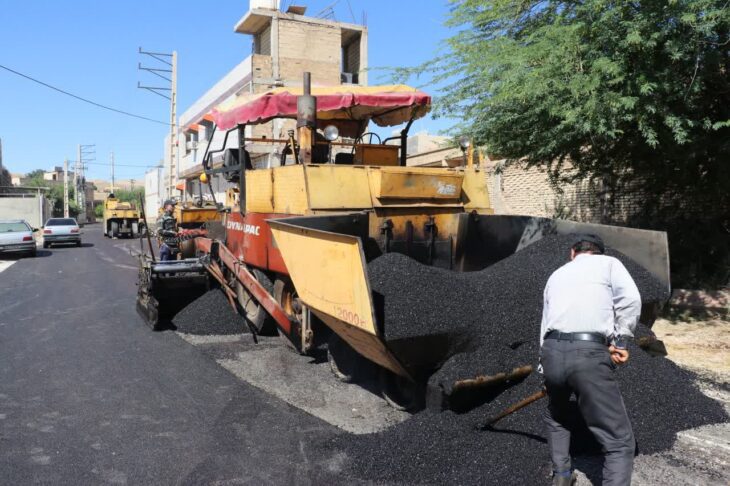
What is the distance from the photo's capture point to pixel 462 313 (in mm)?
4258

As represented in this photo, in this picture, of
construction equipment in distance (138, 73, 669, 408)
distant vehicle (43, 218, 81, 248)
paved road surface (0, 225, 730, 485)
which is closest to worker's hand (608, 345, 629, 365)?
paved road surface (0, 225, 730, 485)

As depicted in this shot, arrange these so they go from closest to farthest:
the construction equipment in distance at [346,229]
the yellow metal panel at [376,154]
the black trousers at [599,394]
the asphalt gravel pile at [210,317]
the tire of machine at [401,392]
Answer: the black trousers at [599,394] → the construction equipment in distance at [346,229] → the tire of machine at [401,392] → the yellow metal panel at [376,154] → the asphalt gravel pile at [210,317]

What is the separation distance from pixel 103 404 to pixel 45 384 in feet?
3.05

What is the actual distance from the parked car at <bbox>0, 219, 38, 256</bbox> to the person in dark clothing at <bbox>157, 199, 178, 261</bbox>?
11092 millimetres

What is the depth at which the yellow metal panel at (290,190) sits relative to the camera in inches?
218

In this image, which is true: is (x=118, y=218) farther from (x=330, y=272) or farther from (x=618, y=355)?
(x=618, y=355)

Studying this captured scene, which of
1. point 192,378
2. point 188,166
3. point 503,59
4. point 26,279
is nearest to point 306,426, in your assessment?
point 192,378

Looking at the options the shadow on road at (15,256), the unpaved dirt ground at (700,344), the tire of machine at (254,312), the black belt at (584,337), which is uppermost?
the black belt at (584,337)

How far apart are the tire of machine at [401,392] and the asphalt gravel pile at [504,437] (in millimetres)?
477

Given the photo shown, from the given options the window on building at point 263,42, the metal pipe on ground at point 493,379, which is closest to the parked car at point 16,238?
the window on building at point 263,42

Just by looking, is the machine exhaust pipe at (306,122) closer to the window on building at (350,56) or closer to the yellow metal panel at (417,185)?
the yellow metal panel at (417,185)

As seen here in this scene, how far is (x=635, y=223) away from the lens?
35.6 ft

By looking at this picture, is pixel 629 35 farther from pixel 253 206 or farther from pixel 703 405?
pixel 253 206

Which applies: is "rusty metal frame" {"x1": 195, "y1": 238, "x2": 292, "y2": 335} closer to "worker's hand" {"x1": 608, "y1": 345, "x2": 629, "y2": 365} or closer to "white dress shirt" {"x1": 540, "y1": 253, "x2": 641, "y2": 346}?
"white dress shirt" {"x1": 540, "y1": 253, "x2": 641, "y2": 346}
